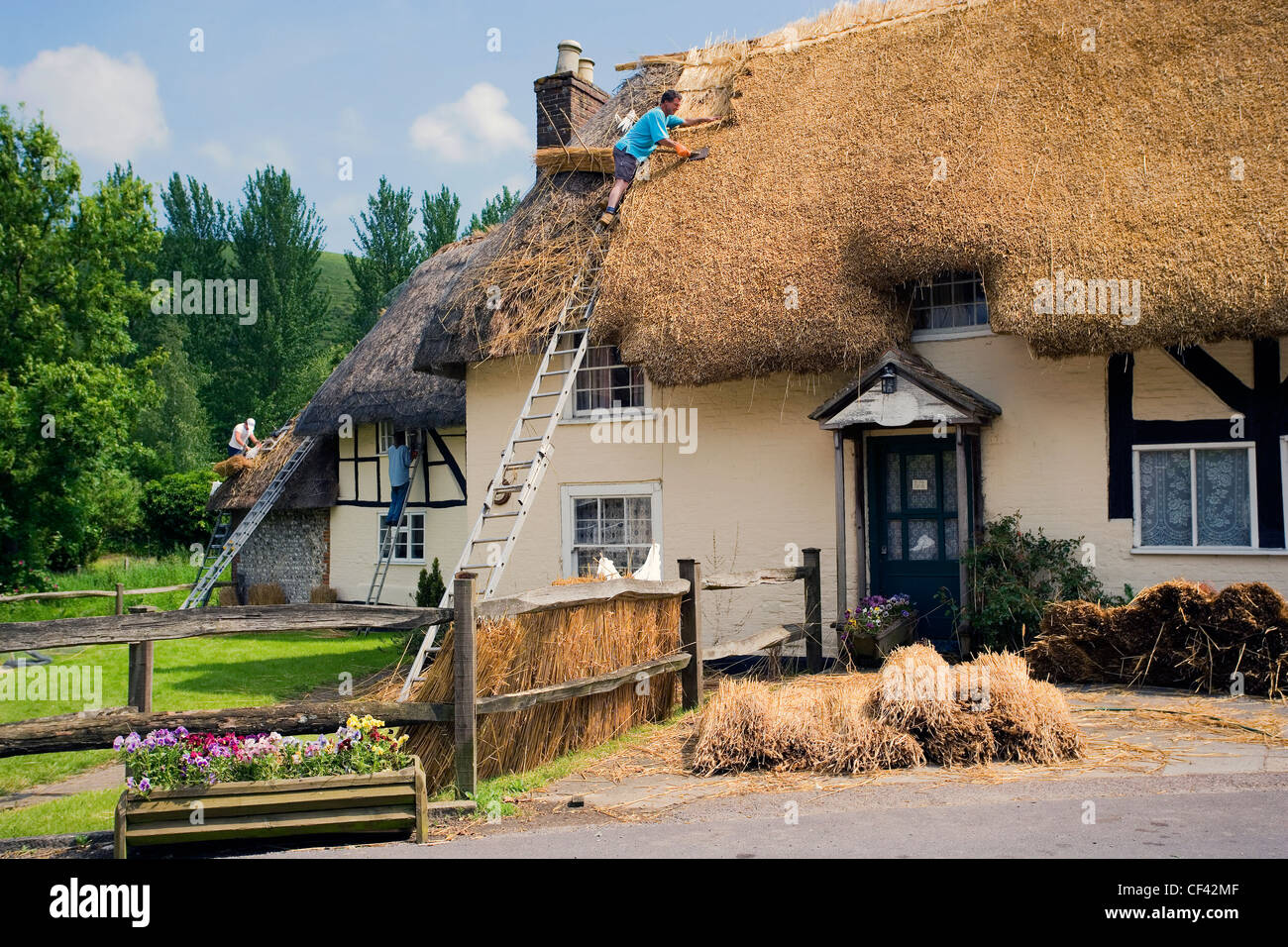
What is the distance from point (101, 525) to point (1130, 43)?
28.2 m

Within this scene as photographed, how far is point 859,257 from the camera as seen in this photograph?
11.3 m

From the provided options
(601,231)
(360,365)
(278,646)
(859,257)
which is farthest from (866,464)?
(360,365)

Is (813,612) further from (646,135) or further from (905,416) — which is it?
(646,135)

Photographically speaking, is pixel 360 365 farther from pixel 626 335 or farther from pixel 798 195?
pixel 798 195

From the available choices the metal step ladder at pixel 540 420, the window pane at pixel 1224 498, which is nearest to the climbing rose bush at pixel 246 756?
the metal step ladder at pixel 540 420

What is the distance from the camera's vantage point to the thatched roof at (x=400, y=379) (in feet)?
64.3

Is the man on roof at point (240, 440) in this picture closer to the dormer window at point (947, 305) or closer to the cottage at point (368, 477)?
the cottage at point (368, 477)

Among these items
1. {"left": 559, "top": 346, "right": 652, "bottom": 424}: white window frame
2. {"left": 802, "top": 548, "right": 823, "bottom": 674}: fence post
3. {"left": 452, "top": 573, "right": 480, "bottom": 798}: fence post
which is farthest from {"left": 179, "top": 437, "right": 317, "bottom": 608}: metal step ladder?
{"left": 452, "top": 573, "right": 480, "bottom": 798}: fence post

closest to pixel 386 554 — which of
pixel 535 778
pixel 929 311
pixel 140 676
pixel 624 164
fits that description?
pixel 624 164

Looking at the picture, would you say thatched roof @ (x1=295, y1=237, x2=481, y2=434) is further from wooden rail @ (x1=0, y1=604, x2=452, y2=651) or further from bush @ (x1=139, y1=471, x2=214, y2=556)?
bush @ (x1=139, y1=471, x2=214, y2=556)

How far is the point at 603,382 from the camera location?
13.9 m

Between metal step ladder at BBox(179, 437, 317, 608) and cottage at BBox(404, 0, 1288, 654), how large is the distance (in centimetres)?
952

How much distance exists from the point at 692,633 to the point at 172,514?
28167mm

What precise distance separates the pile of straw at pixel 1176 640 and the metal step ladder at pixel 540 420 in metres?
5.43
